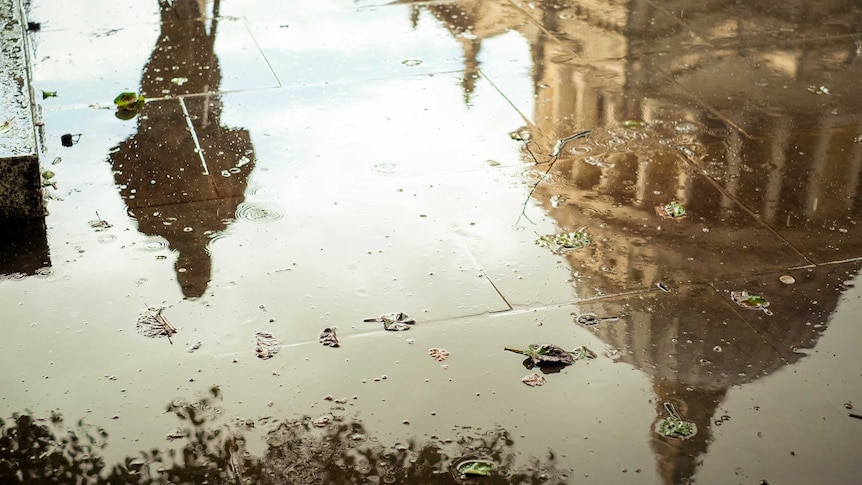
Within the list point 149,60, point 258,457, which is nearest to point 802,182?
point 258,457

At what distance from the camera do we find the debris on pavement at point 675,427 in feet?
10.9

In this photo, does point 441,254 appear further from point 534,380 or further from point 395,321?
point 534,380

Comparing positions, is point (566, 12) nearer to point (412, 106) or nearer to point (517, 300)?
point (412, 106)

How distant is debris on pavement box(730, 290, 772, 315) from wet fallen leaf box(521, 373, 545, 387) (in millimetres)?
1057

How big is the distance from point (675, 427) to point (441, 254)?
4.74ft

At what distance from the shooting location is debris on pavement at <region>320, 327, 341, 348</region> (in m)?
3.76

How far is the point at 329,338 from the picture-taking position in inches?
149

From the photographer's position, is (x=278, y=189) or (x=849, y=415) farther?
(x=278, y=189)

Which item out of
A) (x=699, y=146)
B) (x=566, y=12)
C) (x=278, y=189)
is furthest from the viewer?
(x=566, y=12)

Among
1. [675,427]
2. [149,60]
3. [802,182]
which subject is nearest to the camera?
[675,427]

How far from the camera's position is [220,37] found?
686 centimetres

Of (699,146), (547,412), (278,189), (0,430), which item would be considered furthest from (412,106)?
(0,430)

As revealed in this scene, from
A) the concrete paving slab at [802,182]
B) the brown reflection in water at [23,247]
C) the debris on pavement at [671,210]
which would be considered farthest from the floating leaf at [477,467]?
the brown reflection in water at [23,247]

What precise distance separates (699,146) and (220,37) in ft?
11.7
